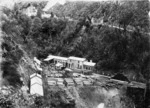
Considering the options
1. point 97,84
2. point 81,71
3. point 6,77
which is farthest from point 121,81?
point 6,77

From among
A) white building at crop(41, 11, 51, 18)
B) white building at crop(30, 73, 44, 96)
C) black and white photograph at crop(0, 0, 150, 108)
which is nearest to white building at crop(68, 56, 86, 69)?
black and white photograph at crop(0, 0, 150, 108)

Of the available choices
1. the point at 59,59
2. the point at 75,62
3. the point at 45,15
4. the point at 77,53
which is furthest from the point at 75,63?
the point at 45,15

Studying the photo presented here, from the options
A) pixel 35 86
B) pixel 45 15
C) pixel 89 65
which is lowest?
pixel 35 86

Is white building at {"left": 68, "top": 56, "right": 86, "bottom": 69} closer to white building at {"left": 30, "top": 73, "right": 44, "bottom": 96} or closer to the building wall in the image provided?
the building wall

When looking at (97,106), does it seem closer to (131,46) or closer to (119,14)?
(131,46)

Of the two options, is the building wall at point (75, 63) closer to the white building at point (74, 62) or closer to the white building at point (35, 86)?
the white building at point (74, 62)

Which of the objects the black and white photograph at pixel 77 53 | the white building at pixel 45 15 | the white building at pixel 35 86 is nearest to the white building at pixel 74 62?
the black and white photograph at pixel 77 53

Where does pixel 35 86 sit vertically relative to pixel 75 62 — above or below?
below

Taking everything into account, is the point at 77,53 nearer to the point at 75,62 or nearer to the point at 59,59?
the point at 75,62

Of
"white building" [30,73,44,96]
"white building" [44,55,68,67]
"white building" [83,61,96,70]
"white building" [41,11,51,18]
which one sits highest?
"white building" [41,11,51,18]
